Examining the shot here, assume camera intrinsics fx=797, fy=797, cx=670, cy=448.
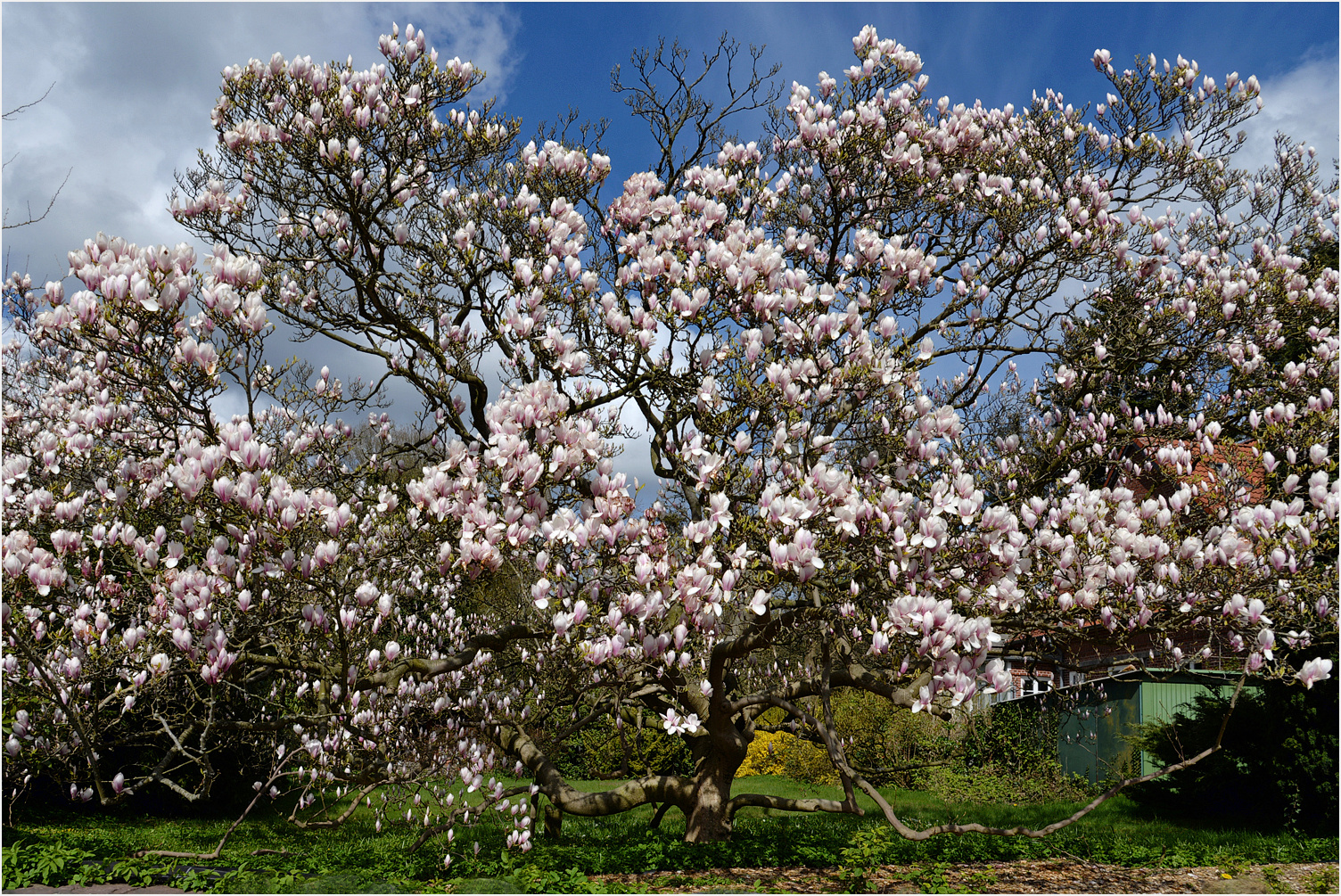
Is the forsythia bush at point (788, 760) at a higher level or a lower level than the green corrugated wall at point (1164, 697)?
lower

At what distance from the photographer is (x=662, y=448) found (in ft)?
22.9

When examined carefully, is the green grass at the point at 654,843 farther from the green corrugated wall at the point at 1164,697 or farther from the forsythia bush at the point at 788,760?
the forsythia bush at the point at 788,760

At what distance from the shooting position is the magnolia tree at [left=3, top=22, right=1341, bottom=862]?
488 cm

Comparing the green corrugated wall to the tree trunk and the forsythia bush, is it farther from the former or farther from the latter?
the tree trunk

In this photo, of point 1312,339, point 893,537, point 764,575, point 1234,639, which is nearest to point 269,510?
point 764,575

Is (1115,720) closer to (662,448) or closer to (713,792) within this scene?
(713,792)

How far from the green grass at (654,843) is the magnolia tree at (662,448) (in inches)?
20.7

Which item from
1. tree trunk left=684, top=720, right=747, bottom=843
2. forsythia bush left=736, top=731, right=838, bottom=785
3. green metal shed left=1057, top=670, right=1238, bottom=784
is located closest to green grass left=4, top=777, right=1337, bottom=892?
tree trunk left=684, top=720, right=747, bottom=843

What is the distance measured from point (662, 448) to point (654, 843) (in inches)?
147

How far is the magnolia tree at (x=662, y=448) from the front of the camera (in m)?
4.88

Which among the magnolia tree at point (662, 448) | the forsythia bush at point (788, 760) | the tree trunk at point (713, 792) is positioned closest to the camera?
the magnolia tree at point (662, 448)

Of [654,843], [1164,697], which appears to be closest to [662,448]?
[654,843]

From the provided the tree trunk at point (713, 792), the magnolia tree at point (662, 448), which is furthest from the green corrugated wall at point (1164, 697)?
the tree trunk at point (713, 792)

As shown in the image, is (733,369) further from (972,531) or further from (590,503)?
(972,531)
